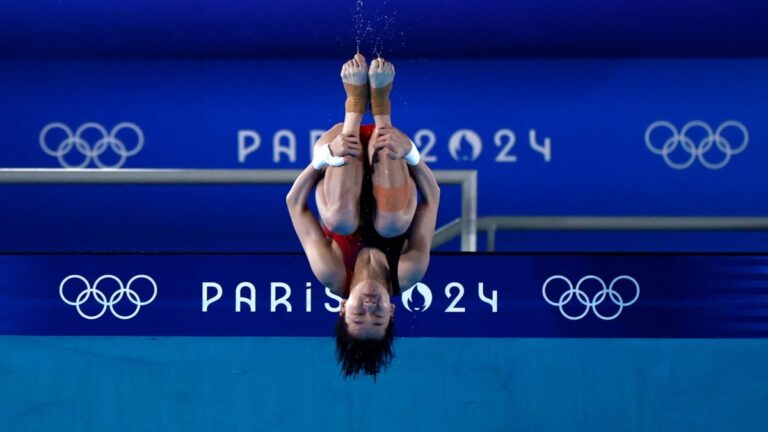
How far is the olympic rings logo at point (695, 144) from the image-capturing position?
25.9 ft

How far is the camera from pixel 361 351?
5.14 metres

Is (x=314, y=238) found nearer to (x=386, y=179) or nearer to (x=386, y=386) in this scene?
(x=386, y=179)

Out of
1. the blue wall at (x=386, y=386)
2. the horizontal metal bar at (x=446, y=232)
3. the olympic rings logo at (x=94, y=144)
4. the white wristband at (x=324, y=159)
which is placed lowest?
the blue wall at (x=386, y=386)

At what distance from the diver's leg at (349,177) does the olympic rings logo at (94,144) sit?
10.3 feet

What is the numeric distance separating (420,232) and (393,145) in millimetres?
547

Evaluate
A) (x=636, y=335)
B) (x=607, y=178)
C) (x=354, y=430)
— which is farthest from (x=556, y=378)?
(x=607, y=178)

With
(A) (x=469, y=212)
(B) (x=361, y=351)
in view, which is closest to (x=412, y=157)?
(B) (x=361, y=351)

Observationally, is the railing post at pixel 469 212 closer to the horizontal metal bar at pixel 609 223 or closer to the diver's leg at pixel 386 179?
the horizontal metal bar at pixel 609 223

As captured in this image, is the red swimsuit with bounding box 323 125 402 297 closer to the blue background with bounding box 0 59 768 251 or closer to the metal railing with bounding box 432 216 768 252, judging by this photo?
the metal railing with bounding box 432 216 768 252

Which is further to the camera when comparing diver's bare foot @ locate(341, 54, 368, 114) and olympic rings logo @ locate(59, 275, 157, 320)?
olympic rings logo @ locate(59, 275, 157, 320)

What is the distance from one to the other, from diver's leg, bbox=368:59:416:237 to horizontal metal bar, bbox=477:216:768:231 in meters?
1.21

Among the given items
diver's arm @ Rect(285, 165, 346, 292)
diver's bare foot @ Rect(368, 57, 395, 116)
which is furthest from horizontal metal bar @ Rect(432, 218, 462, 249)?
diver's bare foot @ Rect(368, 57, 395, 116)

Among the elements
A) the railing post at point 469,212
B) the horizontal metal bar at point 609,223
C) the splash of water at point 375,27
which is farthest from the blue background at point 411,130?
the railing post at point 469,212

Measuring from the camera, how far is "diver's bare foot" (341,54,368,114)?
16.4ft
